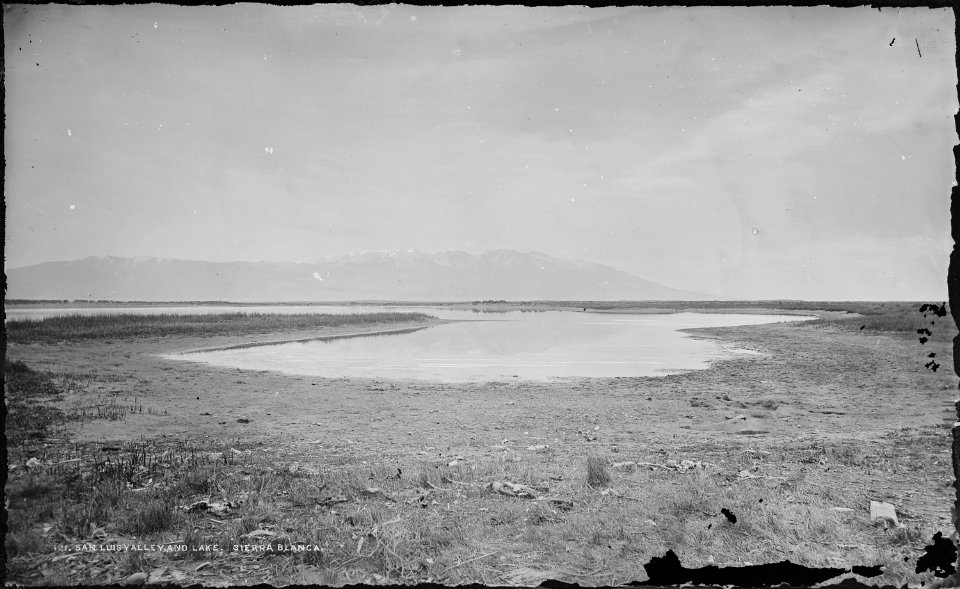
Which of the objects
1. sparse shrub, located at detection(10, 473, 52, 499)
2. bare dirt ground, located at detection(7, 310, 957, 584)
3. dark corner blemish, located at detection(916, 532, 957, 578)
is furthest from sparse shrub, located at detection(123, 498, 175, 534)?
dark corner blemish, located at detection(916, 532, 957, 578)

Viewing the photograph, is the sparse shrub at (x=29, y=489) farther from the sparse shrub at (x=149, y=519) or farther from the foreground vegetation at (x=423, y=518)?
the sparse shrub at (x=149, y=519)

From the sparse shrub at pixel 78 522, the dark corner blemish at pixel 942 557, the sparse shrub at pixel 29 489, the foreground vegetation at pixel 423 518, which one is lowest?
the foreground vegetation at pixel 423 518

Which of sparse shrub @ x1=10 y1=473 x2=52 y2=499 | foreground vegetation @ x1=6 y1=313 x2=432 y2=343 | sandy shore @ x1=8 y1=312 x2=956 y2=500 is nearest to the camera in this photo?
sparse shrub @ x1=10 y1=473 x2=52 y2=499

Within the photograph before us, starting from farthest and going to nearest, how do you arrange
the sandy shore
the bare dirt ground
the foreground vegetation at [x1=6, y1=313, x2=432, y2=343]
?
the foreground vegetation at [x1=6, y1=313, x2=432, y2=343], the sandy shore, the bare dirt ground

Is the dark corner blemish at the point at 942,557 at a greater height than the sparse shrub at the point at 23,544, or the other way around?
the dark corner blemish at the point at 942,557

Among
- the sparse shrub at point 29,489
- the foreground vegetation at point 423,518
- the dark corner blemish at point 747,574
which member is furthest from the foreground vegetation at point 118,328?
the dark corner blemish at point 747,574

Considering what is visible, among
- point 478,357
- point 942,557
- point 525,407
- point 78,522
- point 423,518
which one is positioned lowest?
point 478,357

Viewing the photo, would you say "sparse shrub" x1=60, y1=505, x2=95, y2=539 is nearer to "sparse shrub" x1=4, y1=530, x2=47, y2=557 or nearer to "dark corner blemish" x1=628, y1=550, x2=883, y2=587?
"sparse shrub" x1=4, y1=530, x2=47, y2=557

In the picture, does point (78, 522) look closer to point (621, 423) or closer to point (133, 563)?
point (133, 563)

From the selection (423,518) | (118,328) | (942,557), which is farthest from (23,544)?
(118,328)
